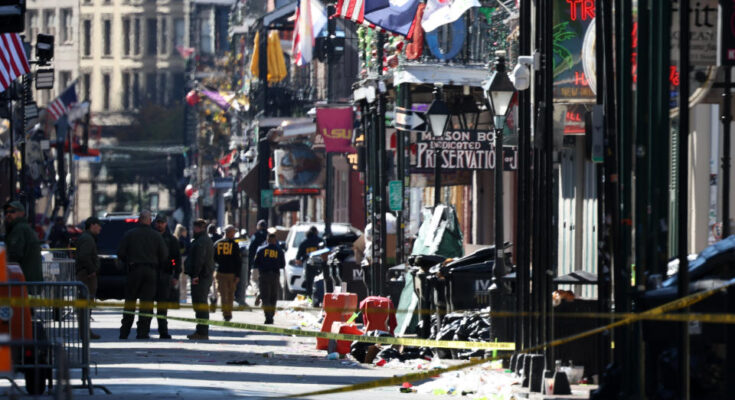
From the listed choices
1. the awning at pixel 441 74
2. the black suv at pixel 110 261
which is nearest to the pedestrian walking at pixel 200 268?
the black suv at pixel 110 261

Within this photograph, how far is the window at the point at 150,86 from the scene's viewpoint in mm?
130550

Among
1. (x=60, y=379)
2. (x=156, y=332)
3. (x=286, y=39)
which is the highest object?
(x=286, y=39)

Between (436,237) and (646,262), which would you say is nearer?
(646,262)

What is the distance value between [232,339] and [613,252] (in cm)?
1218

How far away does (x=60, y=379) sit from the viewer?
10305 mm

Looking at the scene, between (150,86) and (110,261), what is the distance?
99.2 m

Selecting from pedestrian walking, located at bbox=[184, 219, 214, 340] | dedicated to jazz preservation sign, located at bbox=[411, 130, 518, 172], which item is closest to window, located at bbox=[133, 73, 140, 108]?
dedicated to jazz preservation sign, located at bbox=[411, 130, 518, 172]

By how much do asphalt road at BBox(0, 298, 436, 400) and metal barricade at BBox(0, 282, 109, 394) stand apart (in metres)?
0.31

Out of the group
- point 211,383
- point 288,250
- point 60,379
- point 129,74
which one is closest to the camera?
point 60,379

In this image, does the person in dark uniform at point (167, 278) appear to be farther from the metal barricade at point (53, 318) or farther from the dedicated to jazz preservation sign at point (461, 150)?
the metal barricade at point (53, 318)

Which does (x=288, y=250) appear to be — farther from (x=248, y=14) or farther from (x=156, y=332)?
(x=248, y=14)

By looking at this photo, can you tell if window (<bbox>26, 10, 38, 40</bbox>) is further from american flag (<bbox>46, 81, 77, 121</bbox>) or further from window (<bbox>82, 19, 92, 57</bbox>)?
american flag (<bbox>46, 81, 77, 121</bbox>)

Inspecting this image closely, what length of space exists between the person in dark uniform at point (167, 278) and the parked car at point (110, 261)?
5149mm

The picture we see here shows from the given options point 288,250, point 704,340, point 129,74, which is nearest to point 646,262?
point 704,340
